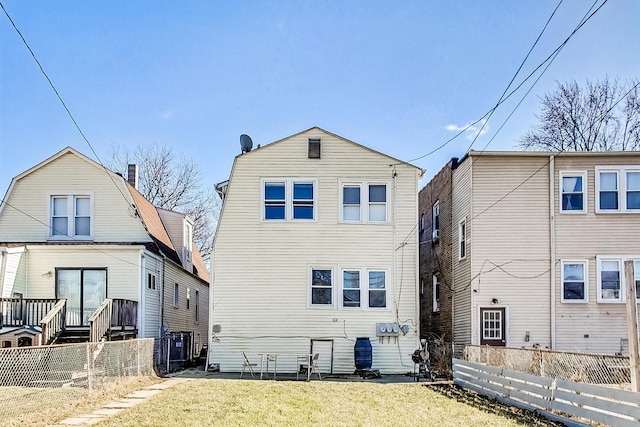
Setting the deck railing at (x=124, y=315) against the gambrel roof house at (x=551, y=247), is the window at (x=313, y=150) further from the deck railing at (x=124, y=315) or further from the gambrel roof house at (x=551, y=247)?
the deck railing at (x=124, y=315)

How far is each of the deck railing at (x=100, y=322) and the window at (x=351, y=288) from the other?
6.62 metres

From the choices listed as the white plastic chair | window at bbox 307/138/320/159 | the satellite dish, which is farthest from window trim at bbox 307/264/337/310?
the satellite dish

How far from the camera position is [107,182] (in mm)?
19250

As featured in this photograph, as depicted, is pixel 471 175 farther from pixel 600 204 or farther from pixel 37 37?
pixel 37 37

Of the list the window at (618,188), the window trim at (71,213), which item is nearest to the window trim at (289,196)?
the window trim at (71,213)

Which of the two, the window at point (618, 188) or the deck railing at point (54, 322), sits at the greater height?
the window at point (618, 188)

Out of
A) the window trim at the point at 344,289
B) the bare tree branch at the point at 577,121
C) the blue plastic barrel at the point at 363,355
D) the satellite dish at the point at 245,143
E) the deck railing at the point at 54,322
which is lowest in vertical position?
the blue plastic barrel at the point at 363,355

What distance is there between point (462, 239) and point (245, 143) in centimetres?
771

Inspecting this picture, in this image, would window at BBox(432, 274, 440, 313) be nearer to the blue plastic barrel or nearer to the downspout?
the downspout

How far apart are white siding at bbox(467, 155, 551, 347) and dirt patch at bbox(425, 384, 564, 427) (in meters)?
3.82

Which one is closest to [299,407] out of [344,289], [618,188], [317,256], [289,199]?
[344,289]

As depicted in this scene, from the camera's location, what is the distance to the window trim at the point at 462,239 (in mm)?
19062

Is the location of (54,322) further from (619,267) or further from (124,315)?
(619,267)

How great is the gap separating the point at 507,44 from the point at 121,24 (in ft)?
28.6
